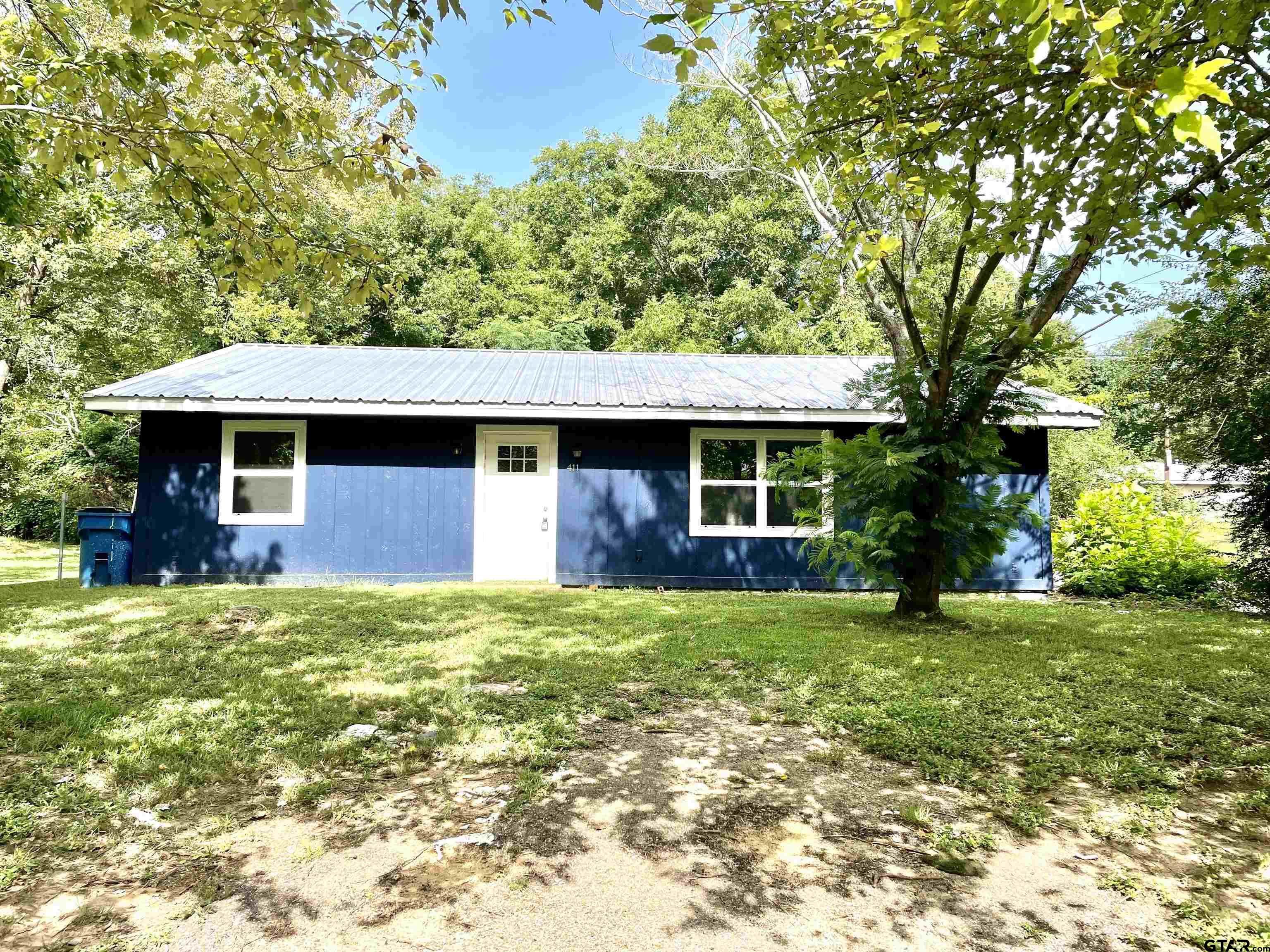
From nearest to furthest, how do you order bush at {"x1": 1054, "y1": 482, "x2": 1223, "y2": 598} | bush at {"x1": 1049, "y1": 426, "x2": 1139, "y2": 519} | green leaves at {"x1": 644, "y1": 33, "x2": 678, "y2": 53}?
green leaves at {"x1": 644, "y1": 33, "x2": 678, "y2": 53}
bush at {"x1": 1054, "y1": 482, "x2": 1223, "y2": 598}
bush at {"x1": 1049, "y1": 426, "x2": 1139, "y2": 519}

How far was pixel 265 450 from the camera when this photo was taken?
929cm

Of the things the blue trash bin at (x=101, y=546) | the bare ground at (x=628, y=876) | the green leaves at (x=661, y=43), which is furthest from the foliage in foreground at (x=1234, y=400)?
the blue trash bin at (x=101, y=546)

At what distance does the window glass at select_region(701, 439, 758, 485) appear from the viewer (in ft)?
31.3

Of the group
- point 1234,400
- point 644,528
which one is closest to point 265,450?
point 644,528

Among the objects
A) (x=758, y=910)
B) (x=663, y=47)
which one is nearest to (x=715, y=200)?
(x=663, y=47)

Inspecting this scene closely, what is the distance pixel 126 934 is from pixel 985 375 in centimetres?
591

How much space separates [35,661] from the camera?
4445 mm

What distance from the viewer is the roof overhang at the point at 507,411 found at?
851 centimetres

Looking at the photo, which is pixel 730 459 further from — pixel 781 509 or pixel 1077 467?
pixel 1077 467

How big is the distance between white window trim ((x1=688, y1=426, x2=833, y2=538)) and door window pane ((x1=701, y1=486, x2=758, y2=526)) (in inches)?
1.7

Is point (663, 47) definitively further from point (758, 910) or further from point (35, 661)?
point (35, 661)

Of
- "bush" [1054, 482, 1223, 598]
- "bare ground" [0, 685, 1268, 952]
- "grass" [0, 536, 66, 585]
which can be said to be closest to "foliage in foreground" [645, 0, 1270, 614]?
"bare ground" [0, 685, 1268, 952]

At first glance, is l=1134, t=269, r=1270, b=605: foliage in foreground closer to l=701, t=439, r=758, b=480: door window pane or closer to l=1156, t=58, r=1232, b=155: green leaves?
l=701, t=439, r=758, b=480: door window pane

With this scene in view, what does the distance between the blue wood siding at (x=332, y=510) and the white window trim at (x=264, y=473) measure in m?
0.08
